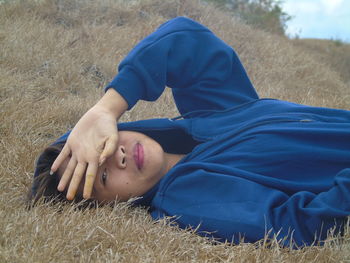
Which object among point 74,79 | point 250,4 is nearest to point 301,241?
point 74,79

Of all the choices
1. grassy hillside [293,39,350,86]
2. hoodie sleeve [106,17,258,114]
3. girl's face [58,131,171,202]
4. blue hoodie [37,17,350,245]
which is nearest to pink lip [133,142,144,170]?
girl's face [58,131,171,202]

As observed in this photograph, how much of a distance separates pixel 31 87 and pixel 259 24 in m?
6.05

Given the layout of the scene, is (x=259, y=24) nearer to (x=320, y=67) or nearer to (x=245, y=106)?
(x=320, y=67)

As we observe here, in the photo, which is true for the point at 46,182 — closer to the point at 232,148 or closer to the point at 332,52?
the point at 232,148

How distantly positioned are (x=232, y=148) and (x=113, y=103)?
476 millimetres

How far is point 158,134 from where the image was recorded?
6.51 ft

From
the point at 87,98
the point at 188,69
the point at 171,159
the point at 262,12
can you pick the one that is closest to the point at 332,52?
the point at 262,12

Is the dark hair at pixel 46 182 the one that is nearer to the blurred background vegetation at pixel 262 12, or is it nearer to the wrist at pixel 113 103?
the wrist at pixel 113 103

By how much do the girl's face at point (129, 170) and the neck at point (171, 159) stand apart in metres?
0.08

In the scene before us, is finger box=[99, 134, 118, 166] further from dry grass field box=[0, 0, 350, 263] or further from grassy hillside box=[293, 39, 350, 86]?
grassy hillside box=[293, 39, 350, 86]

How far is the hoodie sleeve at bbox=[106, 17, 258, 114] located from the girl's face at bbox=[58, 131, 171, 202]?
218 millimetres

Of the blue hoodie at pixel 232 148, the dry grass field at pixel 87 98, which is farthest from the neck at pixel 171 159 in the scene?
the dry grass field at pixel 87 98

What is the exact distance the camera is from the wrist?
1.73 meters

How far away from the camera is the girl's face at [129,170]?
5.51 ft
